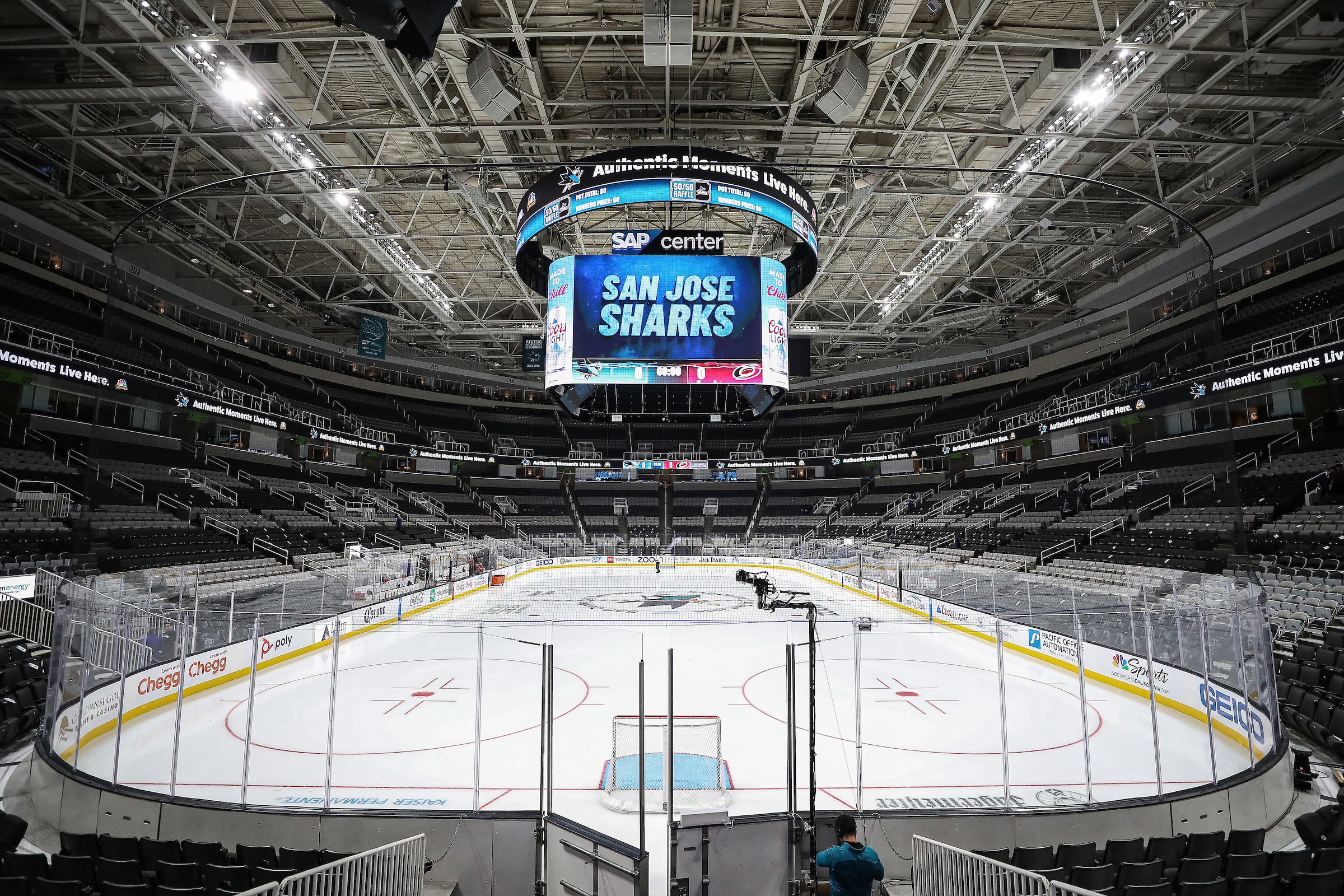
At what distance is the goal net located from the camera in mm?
6309

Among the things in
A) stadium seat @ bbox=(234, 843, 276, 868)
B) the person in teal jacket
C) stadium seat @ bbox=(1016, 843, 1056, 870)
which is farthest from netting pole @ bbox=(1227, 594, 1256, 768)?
stadium seat @ bbox=(234, 843, 276, 868)

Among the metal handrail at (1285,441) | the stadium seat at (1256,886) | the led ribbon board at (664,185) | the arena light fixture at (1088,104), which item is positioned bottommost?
the stadium seat at (1256,886)

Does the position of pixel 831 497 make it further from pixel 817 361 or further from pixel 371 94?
pixel 371 94

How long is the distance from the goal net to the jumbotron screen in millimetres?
7282

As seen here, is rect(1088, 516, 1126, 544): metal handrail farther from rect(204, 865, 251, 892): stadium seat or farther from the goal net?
rect(204, 865, 251, 892): stadium seat

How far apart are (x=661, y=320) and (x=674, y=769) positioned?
29.8 feet

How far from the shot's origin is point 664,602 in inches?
841

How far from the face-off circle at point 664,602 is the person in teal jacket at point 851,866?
46.7ft

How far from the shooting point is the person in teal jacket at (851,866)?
3.87 meters

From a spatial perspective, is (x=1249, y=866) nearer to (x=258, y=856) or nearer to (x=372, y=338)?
(x=258, y=856)

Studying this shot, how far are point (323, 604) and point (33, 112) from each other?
12988 mm

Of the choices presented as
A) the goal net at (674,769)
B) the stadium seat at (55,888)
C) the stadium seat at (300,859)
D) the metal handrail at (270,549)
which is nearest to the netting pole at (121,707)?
the stadium seat at (55,888)

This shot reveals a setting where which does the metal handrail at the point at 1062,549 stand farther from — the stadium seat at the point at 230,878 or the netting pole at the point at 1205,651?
the stadium seat at the point at 230,878

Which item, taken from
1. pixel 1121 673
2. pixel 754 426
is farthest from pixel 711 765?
pixel 754 426
